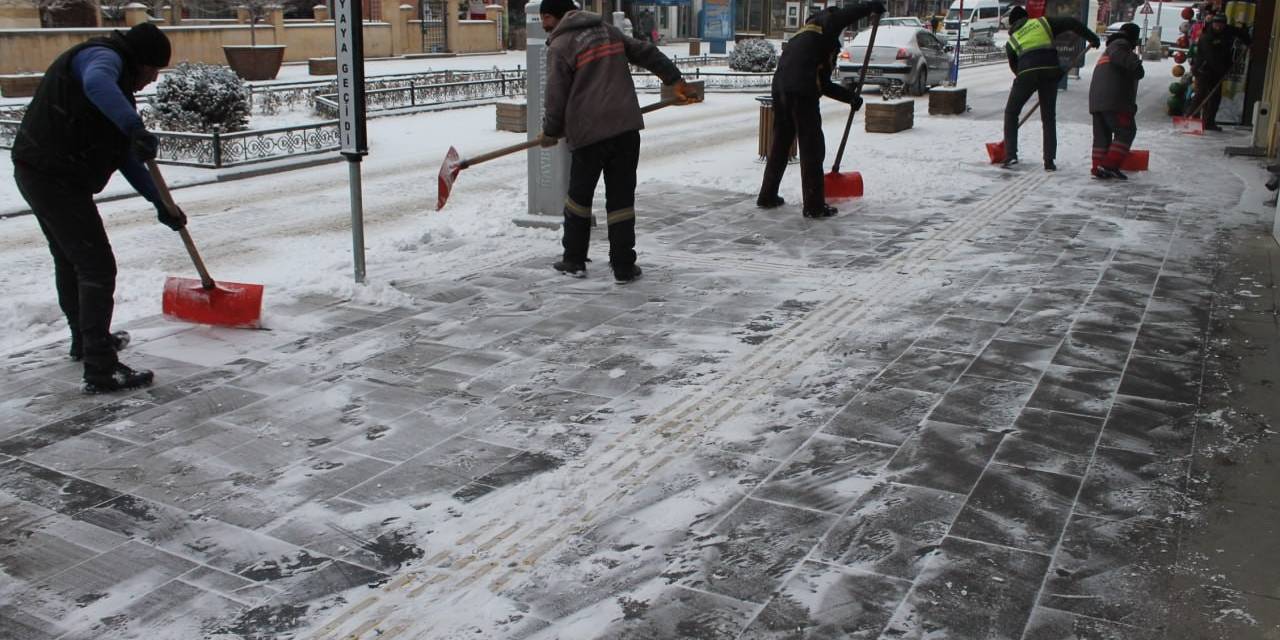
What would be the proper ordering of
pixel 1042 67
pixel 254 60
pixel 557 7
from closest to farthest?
pixel 557 7, pixel 1042 67, pixel 254 60

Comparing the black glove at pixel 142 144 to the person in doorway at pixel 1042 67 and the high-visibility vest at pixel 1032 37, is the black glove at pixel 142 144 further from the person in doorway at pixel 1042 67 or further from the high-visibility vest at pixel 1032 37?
the high-visibility vest at pixel 1032 37

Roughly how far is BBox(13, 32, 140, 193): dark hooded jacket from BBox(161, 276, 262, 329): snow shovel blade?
1170 mm

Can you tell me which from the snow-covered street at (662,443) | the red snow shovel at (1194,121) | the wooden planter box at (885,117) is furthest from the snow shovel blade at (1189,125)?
the snow-covered street at (662,443)

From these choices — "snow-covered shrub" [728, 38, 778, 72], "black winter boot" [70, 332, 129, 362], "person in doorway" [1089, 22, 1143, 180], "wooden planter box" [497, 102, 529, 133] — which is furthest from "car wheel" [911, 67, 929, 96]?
"black winter boot" [70, 332, 129, 362]

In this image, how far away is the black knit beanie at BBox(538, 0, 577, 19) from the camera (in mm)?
7117

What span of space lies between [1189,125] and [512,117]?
9943 millimetres

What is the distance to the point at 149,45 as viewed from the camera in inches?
199

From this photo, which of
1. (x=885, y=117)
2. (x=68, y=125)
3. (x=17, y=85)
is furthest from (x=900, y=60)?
(x=68, y=125)

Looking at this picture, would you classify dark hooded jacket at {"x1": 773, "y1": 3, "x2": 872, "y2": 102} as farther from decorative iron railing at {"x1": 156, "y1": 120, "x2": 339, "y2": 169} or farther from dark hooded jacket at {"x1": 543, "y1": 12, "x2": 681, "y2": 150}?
decorative iron railing at {"x1": 156, "y1": 120, "x2": 339, "y2": 169}

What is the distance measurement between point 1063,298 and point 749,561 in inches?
157

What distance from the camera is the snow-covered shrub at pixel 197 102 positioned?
47.3ft

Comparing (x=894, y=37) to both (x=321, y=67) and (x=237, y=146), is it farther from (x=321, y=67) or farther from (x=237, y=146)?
(x=237, y=146)

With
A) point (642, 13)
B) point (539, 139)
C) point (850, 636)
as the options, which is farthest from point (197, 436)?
point (642, 13)

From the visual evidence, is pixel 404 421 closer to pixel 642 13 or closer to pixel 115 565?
pixel 115 565
